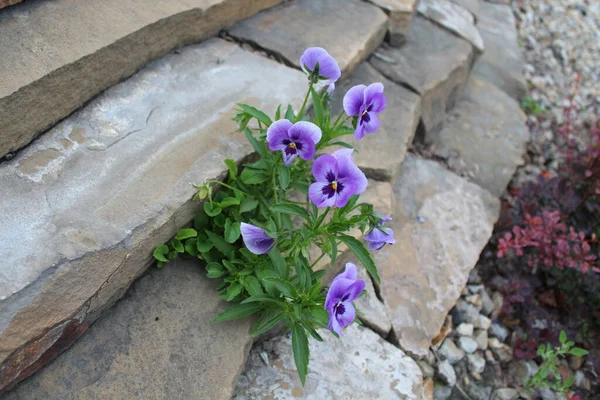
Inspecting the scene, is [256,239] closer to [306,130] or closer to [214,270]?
[214,270]

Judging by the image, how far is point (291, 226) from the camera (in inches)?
82.8

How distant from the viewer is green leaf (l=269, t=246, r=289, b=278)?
194 centimetres

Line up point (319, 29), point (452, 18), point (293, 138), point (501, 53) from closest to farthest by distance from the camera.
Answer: point (293, 138)
point (319, 29)
point (452, 18)
point (501, 53)

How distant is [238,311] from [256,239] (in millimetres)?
274

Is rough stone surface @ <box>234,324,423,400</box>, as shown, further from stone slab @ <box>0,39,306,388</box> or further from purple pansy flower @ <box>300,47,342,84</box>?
purple pansy flower @ <box>300,47,342,84</box>

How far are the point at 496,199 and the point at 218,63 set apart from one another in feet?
5.57

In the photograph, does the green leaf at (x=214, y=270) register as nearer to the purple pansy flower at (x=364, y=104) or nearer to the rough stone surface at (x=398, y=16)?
the purple pansy flower at (x=364, y=104)

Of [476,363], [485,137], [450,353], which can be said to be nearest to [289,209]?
[450,353]

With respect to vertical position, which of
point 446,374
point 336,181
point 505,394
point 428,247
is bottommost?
point 505,394

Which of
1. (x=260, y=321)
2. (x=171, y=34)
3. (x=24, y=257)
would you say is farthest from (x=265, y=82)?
(x=24, y=257)

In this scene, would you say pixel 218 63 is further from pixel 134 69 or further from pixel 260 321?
pixel 260 321

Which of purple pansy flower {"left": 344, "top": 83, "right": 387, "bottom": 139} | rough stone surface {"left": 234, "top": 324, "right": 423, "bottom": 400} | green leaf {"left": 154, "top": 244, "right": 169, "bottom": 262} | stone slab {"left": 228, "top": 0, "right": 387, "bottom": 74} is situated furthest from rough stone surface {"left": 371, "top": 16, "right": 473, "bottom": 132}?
green leaf {"left": 154, "top": 244, "right": 169, "bottom": 262}

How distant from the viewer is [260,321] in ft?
6.50

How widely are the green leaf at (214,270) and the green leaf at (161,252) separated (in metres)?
0.15
